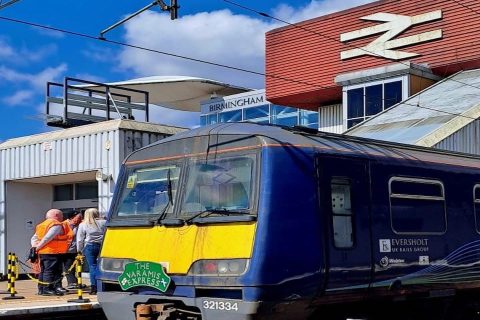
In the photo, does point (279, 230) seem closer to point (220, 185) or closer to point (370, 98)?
point (220, 185)

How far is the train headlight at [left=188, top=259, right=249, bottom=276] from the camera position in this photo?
692 cm

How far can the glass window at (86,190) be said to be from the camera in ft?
59.3

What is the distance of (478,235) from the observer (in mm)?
9625

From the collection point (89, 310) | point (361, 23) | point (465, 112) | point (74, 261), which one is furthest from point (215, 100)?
point (89, 310)

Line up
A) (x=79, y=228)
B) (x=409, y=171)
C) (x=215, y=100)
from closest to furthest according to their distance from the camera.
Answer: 1. (x=409, y=171)
2. (x=79, y=228)
3. (x=215, y=100)

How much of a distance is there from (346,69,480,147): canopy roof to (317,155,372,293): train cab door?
8.24 meters

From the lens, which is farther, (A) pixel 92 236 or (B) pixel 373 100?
(B) pixel 373 100

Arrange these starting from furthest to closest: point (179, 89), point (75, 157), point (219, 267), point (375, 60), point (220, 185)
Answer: point (179, 89), point (375, 60), point (75, 157), point (220, 185), point (219, 267)

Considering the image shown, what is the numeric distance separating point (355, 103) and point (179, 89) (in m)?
15.0

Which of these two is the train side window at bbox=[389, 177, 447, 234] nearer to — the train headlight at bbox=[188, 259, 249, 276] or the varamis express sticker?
the train headlight at bbox=[188, 259, 249, 276]

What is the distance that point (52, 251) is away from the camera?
464 inches

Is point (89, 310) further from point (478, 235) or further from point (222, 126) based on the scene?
point (478, 235)

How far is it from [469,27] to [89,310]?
1871 centimetres

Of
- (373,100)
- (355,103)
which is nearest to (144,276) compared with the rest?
(373,100)
